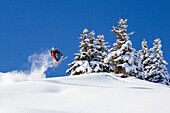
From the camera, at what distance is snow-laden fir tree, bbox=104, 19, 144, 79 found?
22.4 meters

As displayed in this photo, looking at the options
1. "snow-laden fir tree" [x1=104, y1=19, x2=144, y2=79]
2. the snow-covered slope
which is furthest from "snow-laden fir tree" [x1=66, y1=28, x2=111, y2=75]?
the snow-covered slope

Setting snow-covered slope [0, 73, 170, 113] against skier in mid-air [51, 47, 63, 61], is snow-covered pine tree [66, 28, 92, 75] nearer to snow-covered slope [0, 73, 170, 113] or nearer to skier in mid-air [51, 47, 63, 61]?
skier in mid-air [51, 47, 63, 61]

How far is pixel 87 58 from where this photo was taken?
28031mm

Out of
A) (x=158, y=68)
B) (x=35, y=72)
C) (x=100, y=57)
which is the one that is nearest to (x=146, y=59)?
(x=158, y=68)

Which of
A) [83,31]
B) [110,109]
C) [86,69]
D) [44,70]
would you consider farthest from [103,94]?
[83,31]

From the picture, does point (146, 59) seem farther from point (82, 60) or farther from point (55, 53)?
point (55, 53)

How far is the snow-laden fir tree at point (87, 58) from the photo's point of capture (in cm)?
2625

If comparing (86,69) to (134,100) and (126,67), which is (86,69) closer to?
(126,67)

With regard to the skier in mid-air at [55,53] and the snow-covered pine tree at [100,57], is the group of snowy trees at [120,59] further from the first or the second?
the skier in mid-air at [55,53]

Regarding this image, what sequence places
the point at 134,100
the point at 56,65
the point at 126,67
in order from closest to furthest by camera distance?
the point at 134,100
the point at 56,65
the point at 126,67

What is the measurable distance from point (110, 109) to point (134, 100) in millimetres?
1465

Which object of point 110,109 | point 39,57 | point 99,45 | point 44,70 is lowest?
point 110,109

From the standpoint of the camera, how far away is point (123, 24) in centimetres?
2500

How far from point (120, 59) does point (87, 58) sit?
19.6 feet
